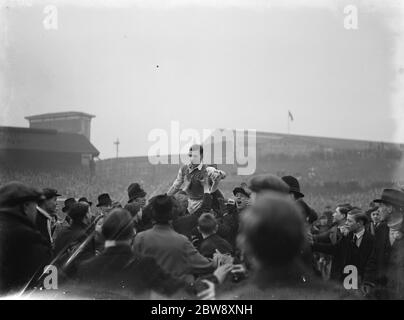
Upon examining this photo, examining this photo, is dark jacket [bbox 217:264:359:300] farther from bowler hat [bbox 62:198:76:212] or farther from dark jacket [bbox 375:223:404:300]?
bowler hat [bbox 62:198:76:212]

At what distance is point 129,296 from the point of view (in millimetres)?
3602

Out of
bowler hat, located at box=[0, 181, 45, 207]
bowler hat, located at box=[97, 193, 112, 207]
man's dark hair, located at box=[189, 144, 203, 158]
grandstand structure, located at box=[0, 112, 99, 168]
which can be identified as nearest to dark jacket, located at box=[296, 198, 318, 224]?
man's dark hair, located at box=[189, 144, 203, 158]

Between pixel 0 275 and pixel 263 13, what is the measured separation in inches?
119

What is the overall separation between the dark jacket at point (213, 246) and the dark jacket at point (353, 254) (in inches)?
27.8

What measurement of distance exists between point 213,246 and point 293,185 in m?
0.82

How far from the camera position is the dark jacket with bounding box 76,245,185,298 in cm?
331

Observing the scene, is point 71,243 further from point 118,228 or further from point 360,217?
point 360,217

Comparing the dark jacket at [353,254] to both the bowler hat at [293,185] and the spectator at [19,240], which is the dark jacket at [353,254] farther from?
the spectator at [19,240]

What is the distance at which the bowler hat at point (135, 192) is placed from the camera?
4.01m

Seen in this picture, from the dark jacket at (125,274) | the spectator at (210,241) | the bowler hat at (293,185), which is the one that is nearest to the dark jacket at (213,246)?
the spectator at (210,241)

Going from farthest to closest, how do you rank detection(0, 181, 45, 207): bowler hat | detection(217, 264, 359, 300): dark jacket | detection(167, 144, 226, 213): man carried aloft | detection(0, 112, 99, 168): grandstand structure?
detection(0, 112, 99, 168): grandstand structure → detection(167, 144, 226, 213): man carried aloft → detection(0, 181, 45, 207): bowler hat → detection(217, 264, 359, 300): dark jacket

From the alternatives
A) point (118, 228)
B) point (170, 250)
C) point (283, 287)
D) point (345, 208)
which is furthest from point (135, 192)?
point (283, 287)

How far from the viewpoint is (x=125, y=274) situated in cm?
342

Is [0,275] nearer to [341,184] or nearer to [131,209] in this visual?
[131,209]
